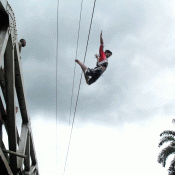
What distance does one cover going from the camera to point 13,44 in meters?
4.47

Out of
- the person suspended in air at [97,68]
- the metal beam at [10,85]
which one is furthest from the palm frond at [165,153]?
the metal beam at [10,85]

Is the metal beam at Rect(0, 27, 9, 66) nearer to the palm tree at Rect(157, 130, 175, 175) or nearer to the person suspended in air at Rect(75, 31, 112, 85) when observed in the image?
the person suspended in air at Rect(75, 31, 112, 85)

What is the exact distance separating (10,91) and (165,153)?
1265 cm

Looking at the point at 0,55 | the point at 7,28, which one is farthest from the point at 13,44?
the point at 0,55

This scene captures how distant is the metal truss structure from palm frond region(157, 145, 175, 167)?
35.7 ft

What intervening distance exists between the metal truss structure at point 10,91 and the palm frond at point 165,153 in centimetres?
1087

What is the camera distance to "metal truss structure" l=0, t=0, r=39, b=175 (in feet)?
13.5

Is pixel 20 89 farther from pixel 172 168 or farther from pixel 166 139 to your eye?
pixel 172 168

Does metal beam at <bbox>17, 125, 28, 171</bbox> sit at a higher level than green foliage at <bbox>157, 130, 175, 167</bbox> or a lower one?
lower

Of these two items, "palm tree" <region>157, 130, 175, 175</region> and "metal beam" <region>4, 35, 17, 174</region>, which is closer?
"metal beam" <region>4, 35, 17, 174</region>

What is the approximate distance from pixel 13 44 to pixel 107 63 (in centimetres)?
263

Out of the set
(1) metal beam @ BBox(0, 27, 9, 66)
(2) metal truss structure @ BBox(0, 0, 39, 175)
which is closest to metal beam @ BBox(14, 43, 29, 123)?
(2) metal truss structure @ BBox(0, 0, 39, 175)

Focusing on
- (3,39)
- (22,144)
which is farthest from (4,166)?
(3,39)

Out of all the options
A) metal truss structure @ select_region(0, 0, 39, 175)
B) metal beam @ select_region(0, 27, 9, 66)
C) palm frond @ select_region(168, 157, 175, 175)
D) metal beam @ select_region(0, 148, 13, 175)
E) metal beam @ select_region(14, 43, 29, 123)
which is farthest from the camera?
palm frond @ select_region(168, 157, 175, 175)
